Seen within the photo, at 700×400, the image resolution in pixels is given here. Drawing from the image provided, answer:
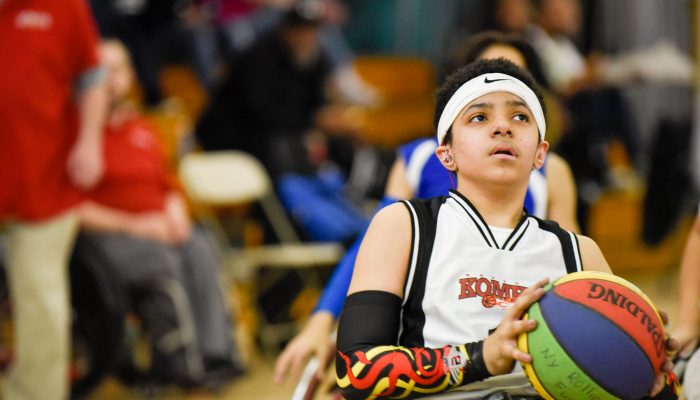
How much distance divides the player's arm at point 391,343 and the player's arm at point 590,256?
10.2 inches

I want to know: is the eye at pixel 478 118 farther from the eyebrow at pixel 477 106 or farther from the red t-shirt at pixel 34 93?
the red t-shirt at pixel 34 93

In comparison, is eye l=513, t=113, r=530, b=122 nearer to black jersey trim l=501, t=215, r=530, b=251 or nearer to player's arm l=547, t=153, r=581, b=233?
black jersey trim l=501, t=215, r=530, b=251

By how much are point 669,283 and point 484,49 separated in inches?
192

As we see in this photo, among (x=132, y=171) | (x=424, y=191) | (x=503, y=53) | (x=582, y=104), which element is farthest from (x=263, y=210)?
(x=503, y=53)

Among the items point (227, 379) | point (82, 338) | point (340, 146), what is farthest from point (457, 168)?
point (340, 146)

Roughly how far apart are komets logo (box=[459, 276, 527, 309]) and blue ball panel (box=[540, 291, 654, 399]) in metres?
0.15

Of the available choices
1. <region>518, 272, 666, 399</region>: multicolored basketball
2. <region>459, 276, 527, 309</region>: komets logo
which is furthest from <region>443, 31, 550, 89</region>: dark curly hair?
<region>518, 272, 666, 399</region>: multicolored basketball

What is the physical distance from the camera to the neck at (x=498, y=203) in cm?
172

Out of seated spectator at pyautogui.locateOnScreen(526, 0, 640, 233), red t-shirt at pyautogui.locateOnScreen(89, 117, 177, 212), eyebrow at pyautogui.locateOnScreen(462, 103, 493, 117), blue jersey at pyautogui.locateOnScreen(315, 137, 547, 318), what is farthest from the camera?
seated spectator at pyautogui.locateOnScreen(526, 0, 640, 233)

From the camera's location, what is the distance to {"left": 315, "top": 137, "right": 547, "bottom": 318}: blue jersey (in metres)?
2.23

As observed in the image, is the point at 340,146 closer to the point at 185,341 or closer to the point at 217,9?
the point at 217,9

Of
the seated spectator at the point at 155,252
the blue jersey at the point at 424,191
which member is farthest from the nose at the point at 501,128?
the seated spectator at the point at 155,252

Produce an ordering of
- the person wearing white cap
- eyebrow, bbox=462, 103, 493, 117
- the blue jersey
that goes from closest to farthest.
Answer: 1. the person wearing white cap
2. eyebrow, bbox=462, 103, 493, 117
3. the blue jersey

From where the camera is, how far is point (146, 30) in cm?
588
